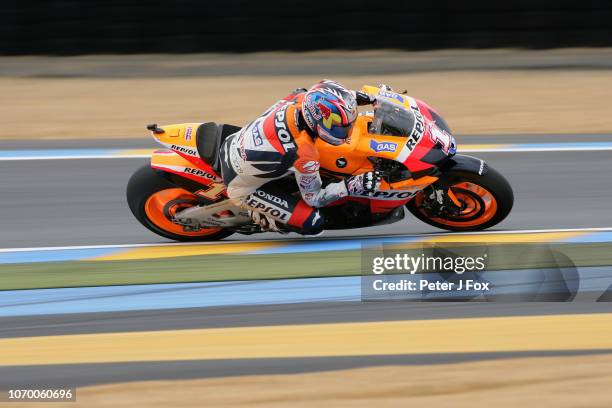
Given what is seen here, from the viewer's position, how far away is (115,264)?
7844mm

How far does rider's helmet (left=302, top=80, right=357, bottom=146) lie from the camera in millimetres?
7168

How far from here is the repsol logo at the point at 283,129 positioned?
742 cm

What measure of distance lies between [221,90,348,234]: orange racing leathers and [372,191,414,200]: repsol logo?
0.29 meters

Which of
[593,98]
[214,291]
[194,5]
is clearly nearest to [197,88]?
[194,5]

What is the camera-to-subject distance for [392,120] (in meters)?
7.49

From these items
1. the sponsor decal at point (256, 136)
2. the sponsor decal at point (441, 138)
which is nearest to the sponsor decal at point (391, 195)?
the sponsor decal at point (441, 138)

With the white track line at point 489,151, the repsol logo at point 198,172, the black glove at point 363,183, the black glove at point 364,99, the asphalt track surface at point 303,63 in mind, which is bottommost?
the black glove at point 363,183

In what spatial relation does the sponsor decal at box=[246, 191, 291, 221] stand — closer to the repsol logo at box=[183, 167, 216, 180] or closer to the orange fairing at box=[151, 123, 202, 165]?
the repsol logo at box=[183, 167, 216, 180]

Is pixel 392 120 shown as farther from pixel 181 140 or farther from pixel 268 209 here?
pixel 181 140

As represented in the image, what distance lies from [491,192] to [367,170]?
101cm

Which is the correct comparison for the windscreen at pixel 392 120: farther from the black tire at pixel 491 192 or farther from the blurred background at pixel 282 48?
the blurred background at pixel 282 48

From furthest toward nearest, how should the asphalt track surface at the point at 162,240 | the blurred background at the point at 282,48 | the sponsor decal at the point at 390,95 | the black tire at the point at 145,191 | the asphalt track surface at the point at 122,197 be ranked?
1. the blurred background at the point at 282,48
2. the asphalt track surface at the point at 122,197
3. the black tire at the point at 145,191
4. the sponsor decal at the point at 390,95
5. the asphalt track surface at the point at 162,240

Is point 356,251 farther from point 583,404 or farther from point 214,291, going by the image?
point 583,404

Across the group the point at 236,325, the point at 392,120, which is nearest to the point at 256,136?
the point at 392,120
